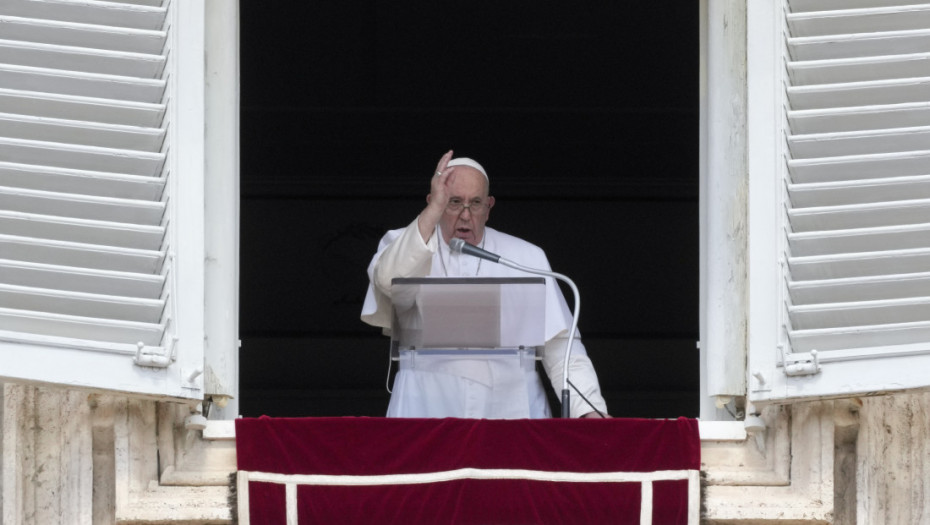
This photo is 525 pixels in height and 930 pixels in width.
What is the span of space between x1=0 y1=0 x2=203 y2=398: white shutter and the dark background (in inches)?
206

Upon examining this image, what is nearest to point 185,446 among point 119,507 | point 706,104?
point 119,507

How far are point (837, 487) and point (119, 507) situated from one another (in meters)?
1.67

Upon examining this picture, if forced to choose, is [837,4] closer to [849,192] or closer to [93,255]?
[849,192]

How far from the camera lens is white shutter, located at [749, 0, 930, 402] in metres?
4.27

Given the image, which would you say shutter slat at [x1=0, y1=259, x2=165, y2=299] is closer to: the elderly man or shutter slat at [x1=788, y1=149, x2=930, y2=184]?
the elderly man

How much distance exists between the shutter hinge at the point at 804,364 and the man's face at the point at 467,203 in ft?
4.72

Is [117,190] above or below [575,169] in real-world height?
below

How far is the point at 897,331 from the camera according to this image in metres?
4.29

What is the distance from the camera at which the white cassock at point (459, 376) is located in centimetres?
504

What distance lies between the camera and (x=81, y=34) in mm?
4445

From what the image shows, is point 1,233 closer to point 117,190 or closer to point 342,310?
point 117,190

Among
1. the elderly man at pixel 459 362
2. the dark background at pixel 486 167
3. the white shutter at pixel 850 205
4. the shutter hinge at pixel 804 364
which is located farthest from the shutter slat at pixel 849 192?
the dark background at pixel 486 167

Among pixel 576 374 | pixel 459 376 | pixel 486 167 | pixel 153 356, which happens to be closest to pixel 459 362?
pixel 459 376

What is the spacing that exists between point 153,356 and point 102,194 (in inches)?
16.4
